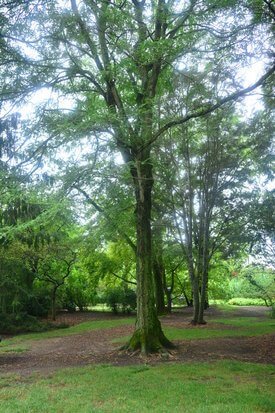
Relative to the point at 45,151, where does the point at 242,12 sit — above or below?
above

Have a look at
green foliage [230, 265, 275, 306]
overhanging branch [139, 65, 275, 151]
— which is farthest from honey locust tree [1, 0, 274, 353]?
green foliage [230, 265, 275, 306]

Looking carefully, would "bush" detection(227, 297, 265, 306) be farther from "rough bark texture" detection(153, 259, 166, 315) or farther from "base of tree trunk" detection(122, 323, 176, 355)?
"base of tree trunk" detection(122, 323, 176, 355)

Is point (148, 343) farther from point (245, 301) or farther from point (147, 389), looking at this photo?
point (245, 301)

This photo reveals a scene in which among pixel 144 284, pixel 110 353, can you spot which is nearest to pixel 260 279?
pixel 144 284

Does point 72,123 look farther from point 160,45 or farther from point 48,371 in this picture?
point 48,371

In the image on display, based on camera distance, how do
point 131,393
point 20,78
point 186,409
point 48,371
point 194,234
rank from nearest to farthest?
1. point 186,409
2. point 131,393
3. point 48,371
4. point 20,78
5. point 194,234

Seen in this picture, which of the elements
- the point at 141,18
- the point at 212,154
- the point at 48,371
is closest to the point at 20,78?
the point at 141,18

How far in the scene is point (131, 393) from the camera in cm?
724

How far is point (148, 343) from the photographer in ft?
37.9

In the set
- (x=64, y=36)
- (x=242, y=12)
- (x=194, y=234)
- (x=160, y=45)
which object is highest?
(x=64, y=36)

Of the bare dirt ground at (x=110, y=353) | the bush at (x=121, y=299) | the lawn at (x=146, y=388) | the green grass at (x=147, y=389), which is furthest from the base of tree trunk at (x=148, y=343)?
the bush at (x=121, y=299)

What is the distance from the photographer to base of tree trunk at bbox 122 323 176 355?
37.6ft

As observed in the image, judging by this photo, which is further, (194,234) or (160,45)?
(194,234)

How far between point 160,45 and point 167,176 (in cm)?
981
